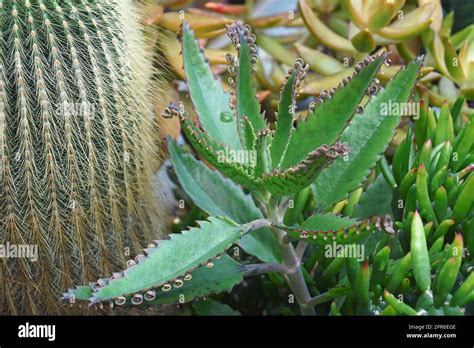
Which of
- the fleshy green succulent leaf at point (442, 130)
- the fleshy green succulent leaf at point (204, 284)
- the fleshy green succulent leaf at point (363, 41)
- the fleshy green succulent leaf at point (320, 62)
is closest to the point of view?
the fleshy green succulent leaf at point (204, 284)

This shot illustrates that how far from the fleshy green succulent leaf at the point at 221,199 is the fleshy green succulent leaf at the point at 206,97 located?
7 centimetres

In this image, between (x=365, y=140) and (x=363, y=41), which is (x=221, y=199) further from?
(x=363, y=41)

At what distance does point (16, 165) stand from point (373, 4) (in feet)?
1.96

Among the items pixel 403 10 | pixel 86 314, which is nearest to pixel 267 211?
pixel 86 314

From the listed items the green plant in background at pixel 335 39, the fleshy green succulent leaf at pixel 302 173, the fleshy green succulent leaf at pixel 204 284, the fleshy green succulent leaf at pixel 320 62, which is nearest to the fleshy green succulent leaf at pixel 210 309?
the fleshy green succulent leaf at pixel 204 284

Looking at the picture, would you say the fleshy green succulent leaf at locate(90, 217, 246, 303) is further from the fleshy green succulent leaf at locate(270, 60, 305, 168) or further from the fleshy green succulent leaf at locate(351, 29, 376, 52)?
the fleshy green succulent leaf at locate(351, 29, 376, 52)

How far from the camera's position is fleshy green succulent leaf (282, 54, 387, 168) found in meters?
0.81

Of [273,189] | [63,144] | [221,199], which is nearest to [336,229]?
[273,189]

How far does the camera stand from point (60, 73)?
916mm

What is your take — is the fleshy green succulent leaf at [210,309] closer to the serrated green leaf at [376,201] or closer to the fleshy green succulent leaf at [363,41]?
the serrated green leaf at [376,201]

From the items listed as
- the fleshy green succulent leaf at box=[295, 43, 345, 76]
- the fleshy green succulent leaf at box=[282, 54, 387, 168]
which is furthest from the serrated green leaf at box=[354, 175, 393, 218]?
the fleshy green succulent leaf at box=[295, 43, 345, 76]

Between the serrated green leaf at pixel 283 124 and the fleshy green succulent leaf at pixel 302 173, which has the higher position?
the serrated green leaf at pixel 283 124

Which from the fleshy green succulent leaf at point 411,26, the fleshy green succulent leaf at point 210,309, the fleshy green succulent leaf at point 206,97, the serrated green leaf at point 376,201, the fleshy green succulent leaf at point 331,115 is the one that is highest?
the fleshy green succulent leaf at point 411,26

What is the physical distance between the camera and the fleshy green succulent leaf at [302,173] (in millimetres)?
715
